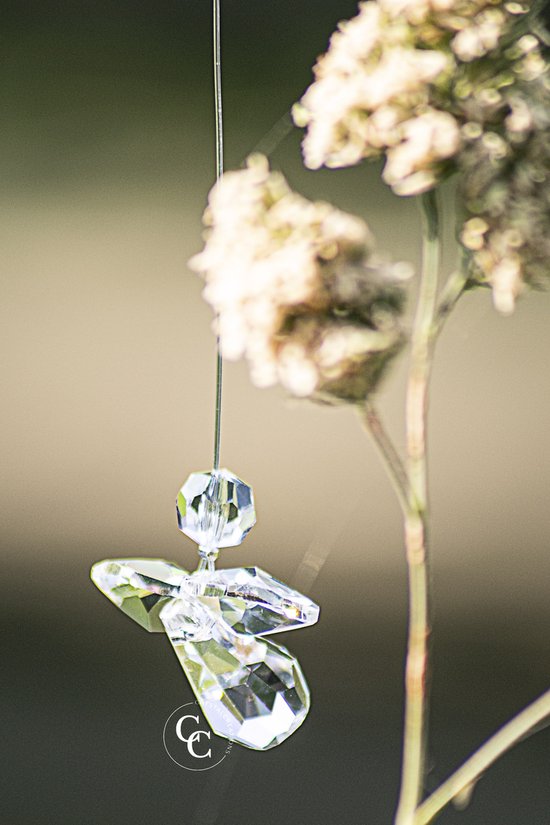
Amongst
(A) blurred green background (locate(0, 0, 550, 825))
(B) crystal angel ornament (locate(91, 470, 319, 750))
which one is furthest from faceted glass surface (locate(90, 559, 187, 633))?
(A) blurred green background (locate(0, 0, 550, 825))

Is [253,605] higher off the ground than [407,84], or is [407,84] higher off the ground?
[407,84]

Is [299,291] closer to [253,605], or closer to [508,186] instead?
[508,186]

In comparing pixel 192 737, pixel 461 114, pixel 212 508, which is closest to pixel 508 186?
pixel 461 114

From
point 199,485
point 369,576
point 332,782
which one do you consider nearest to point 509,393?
point 369,576

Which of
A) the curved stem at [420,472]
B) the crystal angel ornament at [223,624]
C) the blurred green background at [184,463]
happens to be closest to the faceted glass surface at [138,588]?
the crystal angel ornament at [223,624]

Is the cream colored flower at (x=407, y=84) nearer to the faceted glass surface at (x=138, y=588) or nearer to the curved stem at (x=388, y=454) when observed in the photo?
the curved stem at (x=388, y=454)

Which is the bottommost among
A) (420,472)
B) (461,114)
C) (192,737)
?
(192,737)
